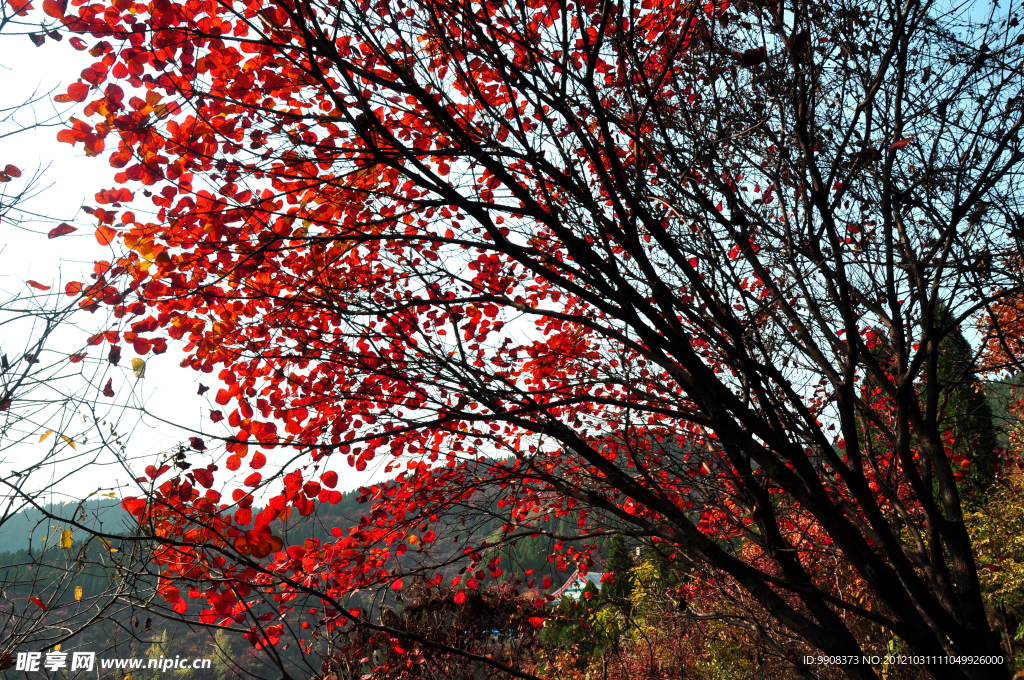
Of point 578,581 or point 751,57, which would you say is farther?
point 578,581

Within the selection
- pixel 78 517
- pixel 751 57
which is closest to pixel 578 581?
pixel 78 517

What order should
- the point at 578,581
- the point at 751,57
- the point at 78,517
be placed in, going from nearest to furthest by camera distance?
the point at 78,517 → the point at 751,57 → the point at 578,581

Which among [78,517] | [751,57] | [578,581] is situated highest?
[751,57]

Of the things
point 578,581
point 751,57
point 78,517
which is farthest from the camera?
point 578,581

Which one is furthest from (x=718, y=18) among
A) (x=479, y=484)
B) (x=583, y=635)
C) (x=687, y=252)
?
(x=583, y=635)

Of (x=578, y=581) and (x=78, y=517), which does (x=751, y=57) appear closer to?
(x=78, y=517)

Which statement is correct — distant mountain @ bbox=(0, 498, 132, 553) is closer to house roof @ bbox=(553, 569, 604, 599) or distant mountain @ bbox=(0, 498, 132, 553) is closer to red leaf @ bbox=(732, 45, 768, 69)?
red leaf @ bbox=(732, 45, 768, 69)

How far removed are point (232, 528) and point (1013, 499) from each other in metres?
14.7

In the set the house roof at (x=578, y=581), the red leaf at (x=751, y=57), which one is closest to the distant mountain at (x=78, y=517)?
the red leaf at (x=751, y=57)

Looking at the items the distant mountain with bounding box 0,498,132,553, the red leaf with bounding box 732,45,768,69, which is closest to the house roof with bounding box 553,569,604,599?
the distant mountain with bounding box 0,498,132,553

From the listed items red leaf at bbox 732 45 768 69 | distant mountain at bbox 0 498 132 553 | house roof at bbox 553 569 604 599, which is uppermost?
red leaf at bbox 732 45 768 69

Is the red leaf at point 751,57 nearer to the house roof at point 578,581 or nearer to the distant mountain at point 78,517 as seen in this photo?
the distant mountain at point 78,517

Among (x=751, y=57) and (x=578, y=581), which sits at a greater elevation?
(x=751, y=57)

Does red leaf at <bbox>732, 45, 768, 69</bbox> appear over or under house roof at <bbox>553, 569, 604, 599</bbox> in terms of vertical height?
over
